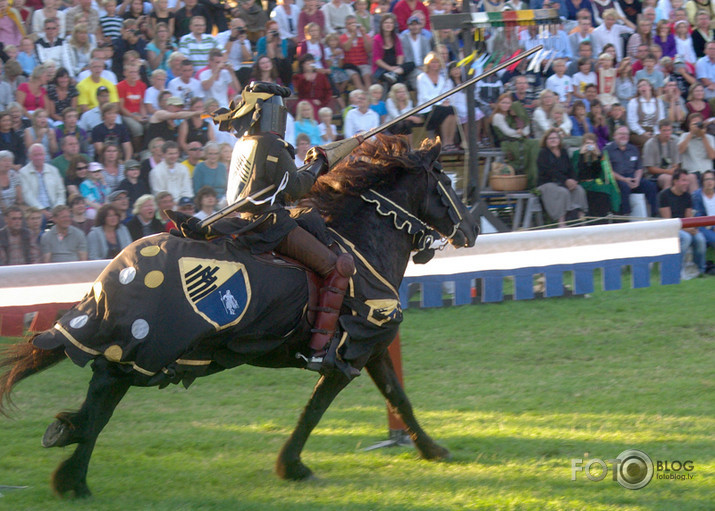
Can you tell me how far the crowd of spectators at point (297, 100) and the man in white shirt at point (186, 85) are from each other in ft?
0.06

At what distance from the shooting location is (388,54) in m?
12.9

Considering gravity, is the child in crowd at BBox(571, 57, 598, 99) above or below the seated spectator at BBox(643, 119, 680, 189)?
above

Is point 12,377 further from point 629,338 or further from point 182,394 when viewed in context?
point 629,338

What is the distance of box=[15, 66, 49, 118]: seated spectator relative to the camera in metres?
10.5

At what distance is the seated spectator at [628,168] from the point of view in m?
12.0

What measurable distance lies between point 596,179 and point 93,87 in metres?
6.15

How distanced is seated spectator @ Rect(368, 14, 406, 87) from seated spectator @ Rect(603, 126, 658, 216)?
9.51 ft

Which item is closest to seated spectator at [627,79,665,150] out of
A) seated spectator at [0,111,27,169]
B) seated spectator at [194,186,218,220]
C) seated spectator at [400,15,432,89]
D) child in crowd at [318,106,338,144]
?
seated spectator at [400,15,432,89]

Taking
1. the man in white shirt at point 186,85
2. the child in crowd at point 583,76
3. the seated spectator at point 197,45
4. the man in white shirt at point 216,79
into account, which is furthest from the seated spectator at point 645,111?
the man in white shirt at point 186,85

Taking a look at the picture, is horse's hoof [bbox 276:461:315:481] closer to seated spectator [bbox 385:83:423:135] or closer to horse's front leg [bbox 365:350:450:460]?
horse's front leg [bbox 365:350:450:460]

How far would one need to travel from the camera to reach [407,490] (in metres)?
5.25

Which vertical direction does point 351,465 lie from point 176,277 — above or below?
below

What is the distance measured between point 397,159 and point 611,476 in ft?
7.27

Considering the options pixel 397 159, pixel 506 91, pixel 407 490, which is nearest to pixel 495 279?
pixel 397 159
